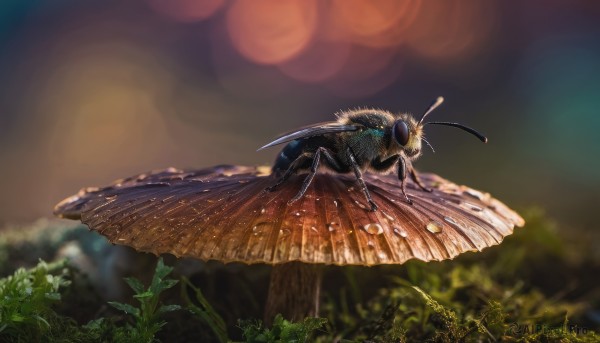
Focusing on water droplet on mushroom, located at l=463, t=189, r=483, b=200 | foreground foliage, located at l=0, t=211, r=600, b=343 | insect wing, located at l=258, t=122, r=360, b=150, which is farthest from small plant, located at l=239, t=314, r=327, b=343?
water droplet on mushroom, located at l=463, t=189, r=483, b=200

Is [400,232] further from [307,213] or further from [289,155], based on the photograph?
[289,155]

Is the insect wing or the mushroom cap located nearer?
the mushroom cap

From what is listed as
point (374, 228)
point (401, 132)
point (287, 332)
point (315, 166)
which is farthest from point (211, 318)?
point (401, 132)

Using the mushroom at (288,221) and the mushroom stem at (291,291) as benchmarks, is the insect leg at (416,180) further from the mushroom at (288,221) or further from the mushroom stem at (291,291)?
the mushroom stem at (291,291)

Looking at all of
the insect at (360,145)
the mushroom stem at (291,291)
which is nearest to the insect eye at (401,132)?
the insect at (360,145)

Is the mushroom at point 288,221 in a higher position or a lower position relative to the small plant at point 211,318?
higher

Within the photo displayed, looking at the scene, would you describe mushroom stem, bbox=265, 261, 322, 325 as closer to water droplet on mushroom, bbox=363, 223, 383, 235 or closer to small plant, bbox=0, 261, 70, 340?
water droplet on mushroom, bbox=363, 223, 383, 235
